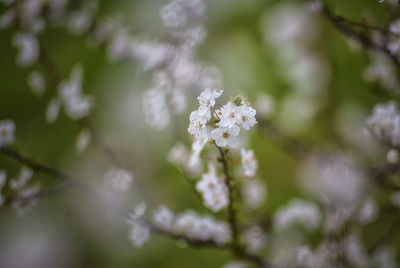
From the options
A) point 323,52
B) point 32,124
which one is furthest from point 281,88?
point 32,124

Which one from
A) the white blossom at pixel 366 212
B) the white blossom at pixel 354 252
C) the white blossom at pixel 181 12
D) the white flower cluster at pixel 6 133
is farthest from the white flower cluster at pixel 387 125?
the white flower cluster at pixel 6 133

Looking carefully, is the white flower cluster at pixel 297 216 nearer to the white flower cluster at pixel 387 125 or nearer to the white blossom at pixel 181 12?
the white flower cluster at pixel 387 125

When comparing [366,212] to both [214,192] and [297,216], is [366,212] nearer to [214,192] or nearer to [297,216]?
[297,216]

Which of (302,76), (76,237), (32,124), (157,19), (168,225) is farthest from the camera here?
(32,124)

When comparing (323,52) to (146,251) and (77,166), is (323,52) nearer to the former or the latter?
(146,251)

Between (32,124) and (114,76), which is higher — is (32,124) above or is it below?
below

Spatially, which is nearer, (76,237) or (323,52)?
(323,52)

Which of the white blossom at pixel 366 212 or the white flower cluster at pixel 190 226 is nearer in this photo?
the white flower cluster at pixel 190 226

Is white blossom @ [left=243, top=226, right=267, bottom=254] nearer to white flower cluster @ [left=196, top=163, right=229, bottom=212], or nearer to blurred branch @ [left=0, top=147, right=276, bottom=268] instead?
blurred branch @ [left=0, top=147, right=276, bottom=268]
